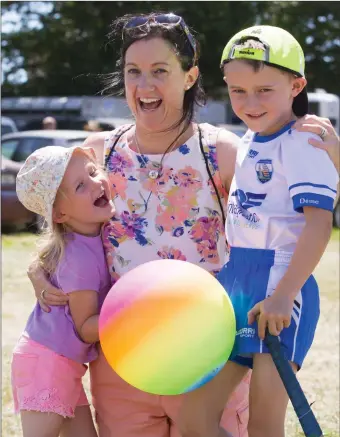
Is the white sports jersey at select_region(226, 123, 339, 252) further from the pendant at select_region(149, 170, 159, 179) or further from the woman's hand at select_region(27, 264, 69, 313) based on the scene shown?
the woman's hand at select_region(27, 264, 69, 313)

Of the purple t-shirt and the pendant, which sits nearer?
the purple t-shirt

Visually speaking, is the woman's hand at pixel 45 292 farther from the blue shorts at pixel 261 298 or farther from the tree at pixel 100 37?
the tree at pixel 100 37

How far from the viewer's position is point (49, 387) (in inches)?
115

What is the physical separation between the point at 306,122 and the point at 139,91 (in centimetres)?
64

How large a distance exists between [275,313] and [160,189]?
758 mm

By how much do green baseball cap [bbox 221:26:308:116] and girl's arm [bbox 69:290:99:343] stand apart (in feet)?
3.21

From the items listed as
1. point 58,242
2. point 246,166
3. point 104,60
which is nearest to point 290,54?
point 246,166

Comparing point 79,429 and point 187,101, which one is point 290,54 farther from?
point 79,429

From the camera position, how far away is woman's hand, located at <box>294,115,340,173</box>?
2592 mm

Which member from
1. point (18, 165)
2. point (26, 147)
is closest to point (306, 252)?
point (18, 165)

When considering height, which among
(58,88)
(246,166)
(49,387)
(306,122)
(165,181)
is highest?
(306,122)

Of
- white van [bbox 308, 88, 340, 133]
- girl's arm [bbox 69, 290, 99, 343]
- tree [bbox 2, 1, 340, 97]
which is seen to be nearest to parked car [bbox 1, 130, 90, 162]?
white van [bbox 308, 88, 340, 133]

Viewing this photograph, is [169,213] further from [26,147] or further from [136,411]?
[26,147]

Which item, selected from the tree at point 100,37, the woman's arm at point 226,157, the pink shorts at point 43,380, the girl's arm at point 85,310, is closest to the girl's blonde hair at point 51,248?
the girl's arm at point 85,310
